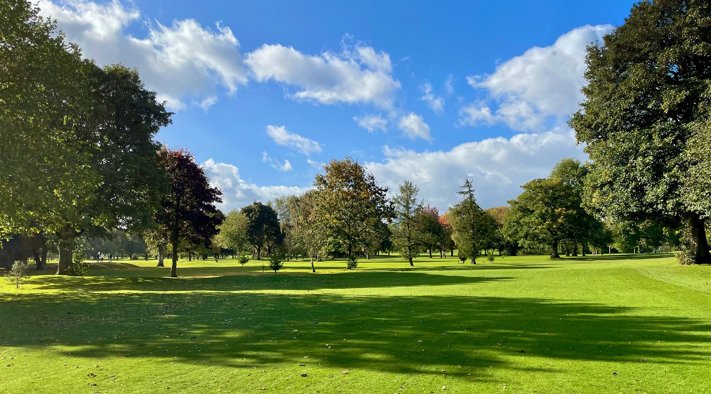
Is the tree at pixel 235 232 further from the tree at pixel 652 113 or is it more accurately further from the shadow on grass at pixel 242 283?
the tree at pixel 652 113

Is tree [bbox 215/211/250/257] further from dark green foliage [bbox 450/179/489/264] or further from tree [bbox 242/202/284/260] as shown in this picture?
dark green foliage [bbox 450/179/489/264]

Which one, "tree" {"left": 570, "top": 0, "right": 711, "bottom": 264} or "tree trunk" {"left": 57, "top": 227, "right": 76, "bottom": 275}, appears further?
"tree trunk" {"left": 57, "top": 227, "right": 76, "bottom": 275}

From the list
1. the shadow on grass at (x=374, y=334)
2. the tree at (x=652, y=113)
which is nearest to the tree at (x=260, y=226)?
the tree at (x=652, y=113)

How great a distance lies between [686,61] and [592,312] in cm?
2450

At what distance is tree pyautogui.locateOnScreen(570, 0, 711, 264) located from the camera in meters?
27.5

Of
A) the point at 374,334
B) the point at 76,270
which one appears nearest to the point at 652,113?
the point at 374,334

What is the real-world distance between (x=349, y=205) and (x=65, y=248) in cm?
2882

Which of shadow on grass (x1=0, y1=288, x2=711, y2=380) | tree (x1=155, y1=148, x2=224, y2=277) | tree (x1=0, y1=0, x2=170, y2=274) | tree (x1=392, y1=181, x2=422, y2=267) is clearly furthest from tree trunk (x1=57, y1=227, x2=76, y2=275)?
tree (x1=392, y1=181, x2=422, y2=267)

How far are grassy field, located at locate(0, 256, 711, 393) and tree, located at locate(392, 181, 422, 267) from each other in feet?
137

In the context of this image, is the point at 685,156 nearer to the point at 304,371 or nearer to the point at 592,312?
the point at 592,312

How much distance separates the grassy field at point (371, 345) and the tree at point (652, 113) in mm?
12711

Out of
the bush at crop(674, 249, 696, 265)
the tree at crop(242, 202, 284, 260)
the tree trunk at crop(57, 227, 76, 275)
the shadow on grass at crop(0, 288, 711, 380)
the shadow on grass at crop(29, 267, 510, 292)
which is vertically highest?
the tree at crop(242, 202, 284, 260)

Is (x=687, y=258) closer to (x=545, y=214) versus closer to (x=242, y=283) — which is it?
(x=242, y=283)

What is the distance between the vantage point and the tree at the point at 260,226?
105 metres
